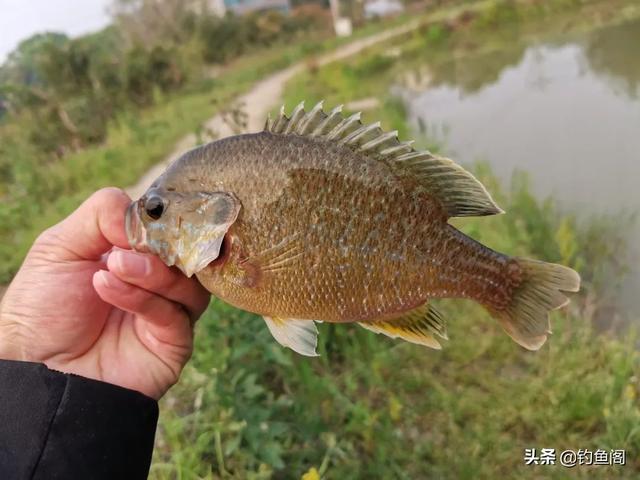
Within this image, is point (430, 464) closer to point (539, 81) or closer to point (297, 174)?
point (297, 174)

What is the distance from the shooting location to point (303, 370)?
A: 124 inches

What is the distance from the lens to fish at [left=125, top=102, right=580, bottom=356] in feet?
5.37

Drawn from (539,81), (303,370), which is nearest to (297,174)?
(303,370)

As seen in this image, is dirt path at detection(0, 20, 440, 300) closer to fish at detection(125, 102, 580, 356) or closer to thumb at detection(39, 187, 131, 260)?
thumb at detection(39, 187, 131, 260)

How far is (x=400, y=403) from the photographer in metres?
3.74

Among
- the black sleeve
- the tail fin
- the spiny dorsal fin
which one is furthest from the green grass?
the tail fin

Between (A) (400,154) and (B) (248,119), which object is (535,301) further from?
(B) (248,119)

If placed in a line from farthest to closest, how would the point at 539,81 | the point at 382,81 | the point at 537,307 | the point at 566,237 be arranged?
the point at 382,81, the point at 539,81, the point at 566,237, the point at 537,307

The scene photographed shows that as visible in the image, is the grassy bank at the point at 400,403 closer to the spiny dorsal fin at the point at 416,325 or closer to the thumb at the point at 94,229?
the spiny dorsal fin at the point at 416,325

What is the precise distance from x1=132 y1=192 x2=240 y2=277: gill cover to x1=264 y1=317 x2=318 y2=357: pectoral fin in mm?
324

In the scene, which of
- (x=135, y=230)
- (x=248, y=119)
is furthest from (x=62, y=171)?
(x=135, y=230)

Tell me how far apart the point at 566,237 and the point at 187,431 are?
347 centimetres

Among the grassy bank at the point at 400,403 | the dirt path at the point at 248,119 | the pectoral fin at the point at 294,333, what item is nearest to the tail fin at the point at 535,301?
the pectoral fin at the point at 294,333

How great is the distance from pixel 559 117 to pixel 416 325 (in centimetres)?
901
